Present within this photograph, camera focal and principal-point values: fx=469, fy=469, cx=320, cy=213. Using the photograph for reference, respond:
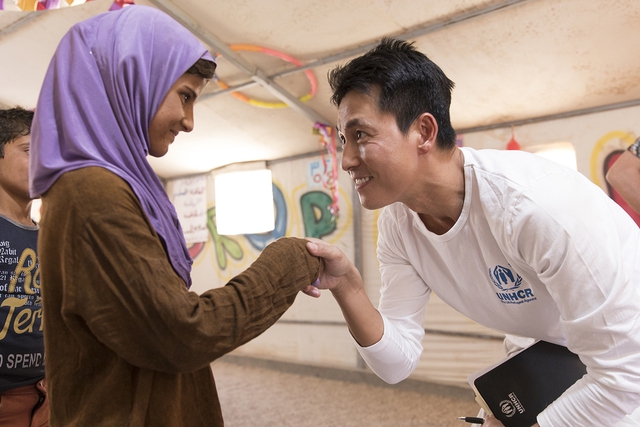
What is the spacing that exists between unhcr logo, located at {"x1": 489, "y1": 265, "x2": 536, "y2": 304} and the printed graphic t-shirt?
4.60 feet

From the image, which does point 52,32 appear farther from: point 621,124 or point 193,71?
point 621,124

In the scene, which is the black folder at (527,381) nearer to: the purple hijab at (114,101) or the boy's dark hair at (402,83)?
the boy's dark hair at (402,83)

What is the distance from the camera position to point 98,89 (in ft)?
2.72

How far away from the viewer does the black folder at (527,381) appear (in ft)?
4.21

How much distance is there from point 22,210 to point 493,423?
5.45ft

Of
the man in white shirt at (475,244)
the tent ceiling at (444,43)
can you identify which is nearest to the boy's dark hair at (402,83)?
the man in white shirt at (475,244)

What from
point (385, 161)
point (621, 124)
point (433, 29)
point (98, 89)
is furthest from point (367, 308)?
point (621, 124)

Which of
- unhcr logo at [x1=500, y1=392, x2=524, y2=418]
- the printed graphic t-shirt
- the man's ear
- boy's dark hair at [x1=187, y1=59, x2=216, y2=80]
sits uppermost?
boy's dark hair at [x1=187, y1=59, x2=216, y2=80]

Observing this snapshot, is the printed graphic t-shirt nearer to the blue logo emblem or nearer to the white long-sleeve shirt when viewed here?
the white long-sleeve shirt

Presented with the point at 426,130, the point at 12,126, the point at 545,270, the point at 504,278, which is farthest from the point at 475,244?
the point at 12,126

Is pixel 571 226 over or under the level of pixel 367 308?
over

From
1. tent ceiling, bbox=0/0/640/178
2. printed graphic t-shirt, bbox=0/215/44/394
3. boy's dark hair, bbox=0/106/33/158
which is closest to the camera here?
printed graphic t-shirt, bbox=0/215/44/394

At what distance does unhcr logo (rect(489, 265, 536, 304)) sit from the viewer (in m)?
1.31

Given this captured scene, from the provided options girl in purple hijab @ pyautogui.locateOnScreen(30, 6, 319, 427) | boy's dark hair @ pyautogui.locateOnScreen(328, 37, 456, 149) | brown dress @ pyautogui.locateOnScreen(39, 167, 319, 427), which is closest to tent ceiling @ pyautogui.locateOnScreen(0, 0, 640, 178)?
boy's dark hair @ pyautogui.locateOnScreen(328, 37, 456, 149)
